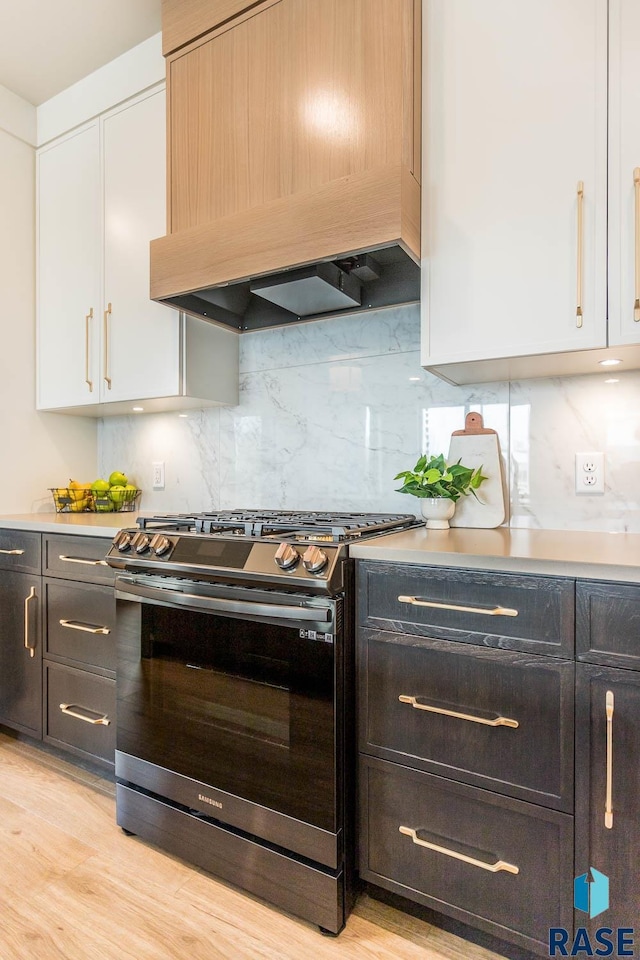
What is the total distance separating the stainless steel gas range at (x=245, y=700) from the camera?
131 centimetres

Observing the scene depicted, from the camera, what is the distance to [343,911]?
1.31 metres

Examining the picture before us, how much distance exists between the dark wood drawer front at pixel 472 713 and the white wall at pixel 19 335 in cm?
189

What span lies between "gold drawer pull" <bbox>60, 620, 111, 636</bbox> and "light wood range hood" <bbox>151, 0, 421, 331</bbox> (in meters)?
1.12

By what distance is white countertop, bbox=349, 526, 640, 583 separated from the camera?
1086mm

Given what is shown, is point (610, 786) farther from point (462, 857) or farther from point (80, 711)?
point (80, 711)

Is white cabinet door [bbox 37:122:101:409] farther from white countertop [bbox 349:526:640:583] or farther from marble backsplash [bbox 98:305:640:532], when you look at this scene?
white countertop [bbox 349:526:640:583]

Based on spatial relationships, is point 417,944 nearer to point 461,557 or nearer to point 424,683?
point 424,683

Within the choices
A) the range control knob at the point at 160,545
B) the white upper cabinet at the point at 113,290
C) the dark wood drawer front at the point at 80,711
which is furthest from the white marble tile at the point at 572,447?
the dark wood drawer front at the point at 80,711

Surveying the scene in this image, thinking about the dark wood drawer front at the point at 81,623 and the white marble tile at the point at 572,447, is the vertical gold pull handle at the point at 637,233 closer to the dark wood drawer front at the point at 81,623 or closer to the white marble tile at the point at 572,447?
the white marble tile at the point at 572,447

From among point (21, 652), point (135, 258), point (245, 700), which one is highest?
point (135, 258)

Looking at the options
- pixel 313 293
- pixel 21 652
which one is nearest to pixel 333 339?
pixel 313 293

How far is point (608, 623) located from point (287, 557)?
689 mm

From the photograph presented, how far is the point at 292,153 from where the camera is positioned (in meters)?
1.62

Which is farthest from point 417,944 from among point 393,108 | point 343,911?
point 393,108
